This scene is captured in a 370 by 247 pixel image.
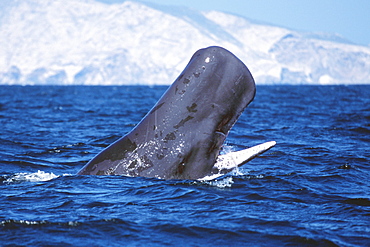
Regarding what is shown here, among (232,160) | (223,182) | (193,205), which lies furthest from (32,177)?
(232,160)

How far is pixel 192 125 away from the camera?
7.33 metres

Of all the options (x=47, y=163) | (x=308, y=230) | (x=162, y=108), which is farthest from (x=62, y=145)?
(x=308, y=230)

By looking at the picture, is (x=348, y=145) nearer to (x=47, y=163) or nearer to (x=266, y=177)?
(x=266, y=177)

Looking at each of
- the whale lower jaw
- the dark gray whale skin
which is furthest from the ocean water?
the whale lower jaw

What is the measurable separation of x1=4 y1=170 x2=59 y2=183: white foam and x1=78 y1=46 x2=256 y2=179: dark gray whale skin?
2036 millimetres

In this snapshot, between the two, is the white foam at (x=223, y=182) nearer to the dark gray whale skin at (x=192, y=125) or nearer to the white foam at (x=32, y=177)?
the dark gray whale skin at (x=192, y=125)

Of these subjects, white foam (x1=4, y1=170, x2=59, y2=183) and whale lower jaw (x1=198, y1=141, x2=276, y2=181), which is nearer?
whale lower jaw (x1=198, y1=141, x2=276, y2=181)

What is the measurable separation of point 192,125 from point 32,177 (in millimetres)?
3403

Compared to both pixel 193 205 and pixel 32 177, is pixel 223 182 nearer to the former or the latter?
pixel 193 205

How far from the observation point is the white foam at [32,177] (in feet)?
29.5

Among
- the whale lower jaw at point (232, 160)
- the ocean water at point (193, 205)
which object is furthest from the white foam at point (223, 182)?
the whale lower jaw at point (232, 160)

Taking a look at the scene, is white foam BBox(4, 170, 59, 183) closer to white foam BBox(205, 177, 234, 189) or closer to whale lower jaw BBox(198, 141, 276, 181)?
white foam BBox(205, 177, 234, 189)

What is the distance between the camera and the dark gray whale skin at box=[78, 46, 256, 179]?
7285mm

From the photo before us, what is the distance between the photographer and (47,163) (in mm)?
10969
